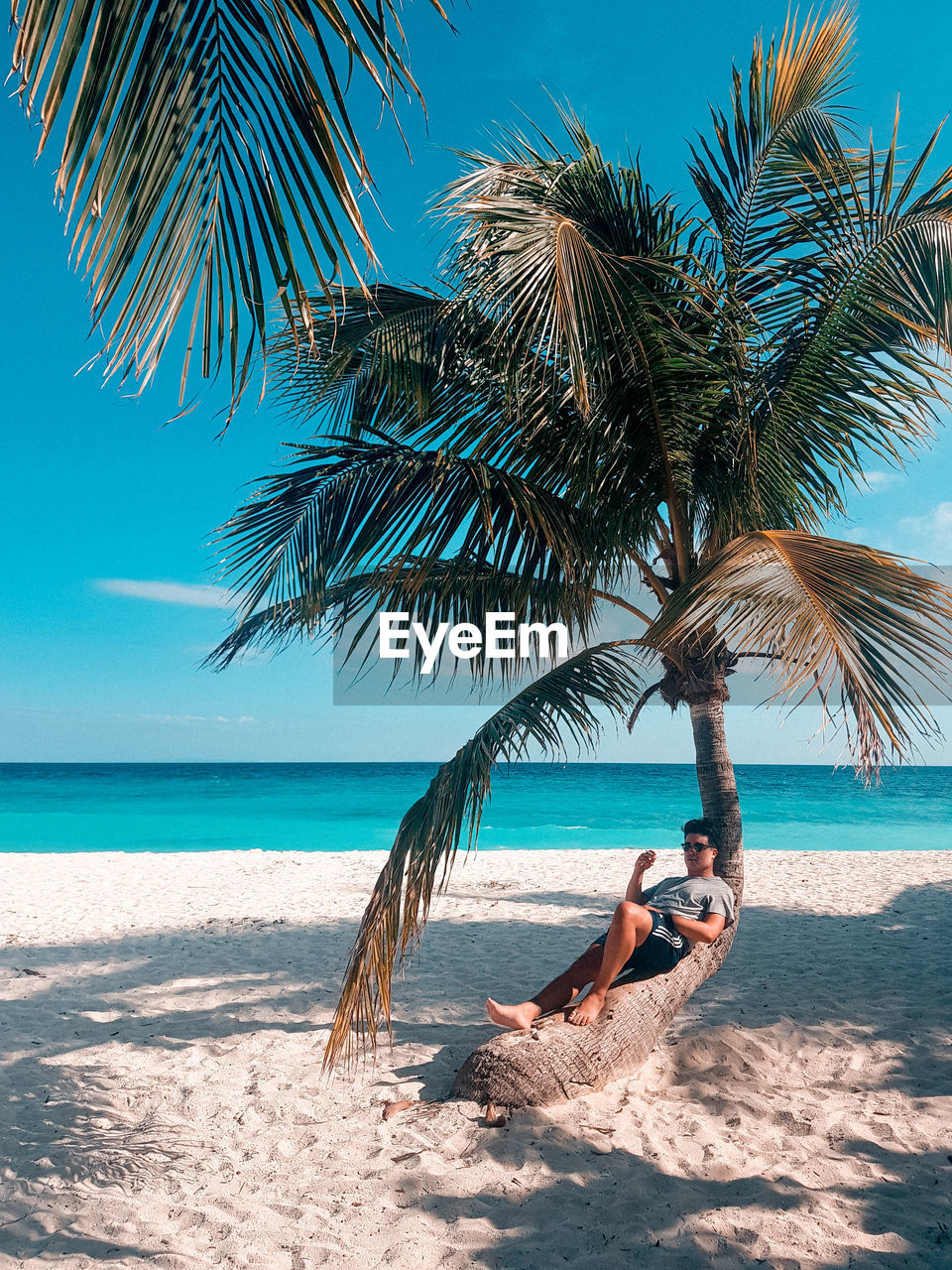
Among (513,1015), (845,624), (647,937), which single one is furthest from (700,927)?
(845,624)

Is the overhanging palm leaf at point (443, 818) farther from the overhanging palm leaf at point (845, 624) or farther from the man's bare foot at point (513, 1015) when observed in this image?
the overhanging palm leaf at point (845, 624)

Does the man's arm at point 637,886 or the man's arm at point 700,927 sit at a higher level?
the man's arm at point 637,886

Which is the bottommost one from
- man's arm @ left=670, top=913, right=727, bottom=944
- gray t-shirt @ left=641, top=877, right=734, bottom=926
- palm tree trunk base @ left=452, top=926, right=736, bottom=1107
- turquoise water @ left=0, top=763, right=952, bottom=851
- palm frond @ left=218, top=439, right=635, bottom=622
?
turquoise water @ left=0, top=763, right=952, bottom=851

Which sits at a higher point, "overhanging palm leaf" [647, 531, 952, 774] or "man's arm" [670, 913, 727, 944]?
"overhanging palm leaf" [647, 531, 952, 774]

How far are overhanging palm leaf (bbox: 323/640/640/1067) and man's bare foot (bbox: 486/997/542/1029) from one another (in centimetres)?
60

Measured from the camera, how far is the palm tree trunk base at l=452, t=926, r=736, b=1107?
3.55m

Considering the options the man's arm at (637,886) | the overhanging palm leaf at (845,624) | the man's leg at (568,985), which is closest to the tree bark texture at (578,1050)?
the man's leg at (568,985)

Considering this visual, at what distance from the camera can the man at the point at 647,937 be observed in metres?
3.80

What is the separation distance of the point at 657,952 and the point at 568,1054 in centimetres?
73

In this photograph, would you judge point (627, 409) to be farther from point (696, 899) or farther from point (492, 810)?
point (492, 810)

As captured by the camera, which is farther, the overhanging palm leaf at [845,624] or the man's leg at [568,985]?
the man's leg at [568,985]

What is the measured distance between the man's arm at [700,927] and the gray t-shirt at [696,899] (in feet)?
0.09

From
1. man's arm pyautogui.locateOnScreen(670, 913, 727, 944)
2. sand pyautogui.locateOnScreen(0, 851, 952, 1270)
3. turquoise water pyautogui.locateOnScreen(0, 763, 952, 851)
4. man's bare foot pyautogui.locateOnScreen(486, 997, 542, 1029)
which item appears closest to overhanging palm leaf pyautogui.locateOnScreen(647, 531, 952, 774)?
man's arm pyautogui.locateOnScreen(670, 913, 727, 944)

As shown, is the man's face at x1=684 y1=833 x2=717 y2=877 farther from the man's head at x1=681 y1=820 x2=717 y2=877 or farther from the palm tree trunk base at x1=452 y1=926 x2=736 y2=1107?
the palm tree trunk base at x1=452 y1=926 x2=736 y2=1107
